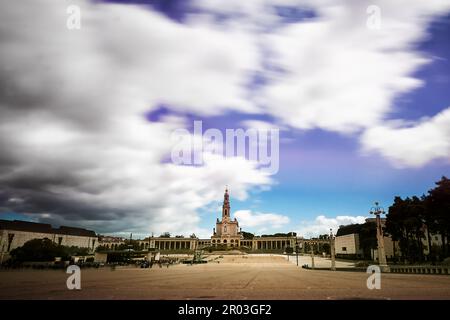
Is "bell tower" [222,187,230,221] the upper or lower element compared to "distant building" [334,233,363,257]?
upper

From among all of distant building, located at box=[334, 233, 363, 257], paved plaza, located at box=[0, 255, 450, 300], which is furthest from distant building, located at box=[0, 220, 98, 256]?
paved plaza, located at box=[0, 255, 450, 300]

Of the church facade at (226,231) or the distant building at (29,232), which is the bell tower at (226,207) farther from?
the distant building at (29,232)

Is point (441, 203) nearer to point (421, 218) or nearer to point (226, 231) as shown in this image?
point (421, 218)

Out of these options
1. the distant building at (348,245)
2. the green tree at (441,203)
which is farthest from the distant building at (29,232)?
the green tree at (441,203)

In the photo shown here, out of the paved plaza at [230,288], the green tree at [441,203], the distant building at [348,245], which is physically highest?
the green tree at [441,203]

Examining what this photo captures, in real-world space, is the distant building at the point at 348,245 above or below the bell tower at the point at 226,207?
below

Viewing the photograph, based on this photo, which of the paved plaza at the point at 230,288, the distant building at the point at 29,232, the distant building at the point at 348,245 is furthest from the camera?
the distant building at the point at 29,232

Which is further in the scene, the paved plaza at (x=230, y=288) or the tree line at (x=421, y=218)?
the tree line at (x=421, y=218)

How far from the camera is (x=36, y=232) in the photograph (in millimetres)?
169750

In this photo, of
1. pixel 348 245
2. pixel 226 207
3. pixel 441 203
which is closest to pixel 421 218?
pixel 441 203

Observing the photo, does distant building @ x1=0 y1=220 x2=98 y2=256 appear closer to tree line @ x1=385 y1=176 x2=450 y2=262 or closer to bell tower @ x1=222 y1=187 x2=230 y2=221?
bell tower @ x1=222 y1=187 x2=230 y2=221
